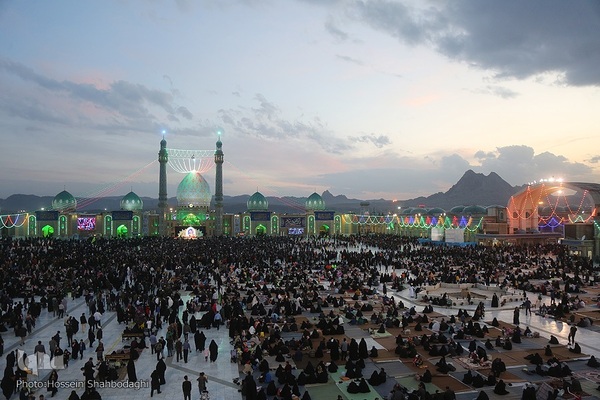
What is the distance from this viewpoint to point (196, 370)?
12.1 metres

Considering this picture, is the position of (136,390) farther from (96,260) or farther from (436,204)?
(436,204)

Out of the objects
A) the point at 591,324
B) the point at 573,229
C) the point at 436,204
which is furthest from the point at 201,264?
the point at 436,204

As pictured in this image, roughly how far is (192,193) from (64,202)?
17224 millimetres

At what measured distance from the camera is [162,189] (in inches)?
2504

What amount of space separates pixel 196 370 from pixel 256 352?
160 centimetres

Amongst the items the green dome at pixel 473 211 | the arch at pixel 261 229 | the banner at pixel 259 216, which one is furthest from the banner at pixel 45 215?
the green dome at pixel 473 211

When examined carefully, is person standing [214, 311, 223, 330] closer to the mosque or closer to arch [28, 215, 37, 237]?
the mosque

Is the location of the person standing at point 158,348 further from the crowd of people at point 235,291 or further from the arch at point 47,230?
the arch at point 47,230

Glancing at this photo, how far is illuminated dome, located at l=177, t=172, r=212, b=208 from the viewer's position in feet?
218

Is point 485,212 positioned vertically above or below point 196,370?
above

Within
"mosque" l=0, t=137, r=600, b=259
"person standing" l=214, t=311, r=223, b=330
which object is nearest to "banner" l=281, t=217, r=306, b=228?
"mosque" l=0, t=137, r=600, b=259

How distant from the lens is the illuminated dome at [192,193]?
6638 cm

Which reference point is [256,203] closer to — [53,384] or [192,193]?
[192,193]

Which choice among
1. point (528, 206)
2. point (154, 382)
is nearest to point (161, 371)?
point (154, 382)
